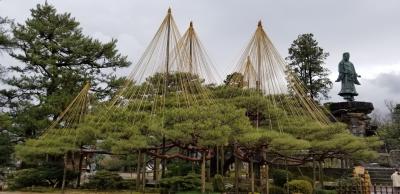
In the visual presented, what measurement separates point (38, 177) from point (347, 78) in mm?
21654

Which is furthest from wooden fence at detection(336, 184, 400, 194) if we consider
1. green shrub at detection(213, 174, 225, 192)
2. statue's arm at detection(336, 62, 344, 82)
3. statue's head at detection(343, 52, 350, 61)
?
statue's head at detection(343, 52, 350, 61)

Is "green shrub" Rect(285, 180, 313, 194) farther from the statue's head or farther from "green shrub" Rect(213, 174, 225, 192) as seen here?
the statue's head

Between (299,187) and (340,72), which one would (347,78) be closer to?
(340,72)

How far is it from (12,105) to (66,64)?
4077mm

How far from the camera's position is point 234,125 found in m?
15.2

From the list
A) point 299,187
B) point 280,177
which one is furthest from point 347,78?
point 299,187

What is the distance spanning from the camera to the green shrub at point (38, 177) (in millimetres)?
20031

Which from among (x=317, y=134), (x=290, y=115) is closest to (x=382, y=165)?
(x=290, y=115)

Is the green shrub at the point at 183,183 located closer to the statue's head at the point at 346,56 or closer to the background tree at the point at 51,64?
the background tree at the point at 51,64

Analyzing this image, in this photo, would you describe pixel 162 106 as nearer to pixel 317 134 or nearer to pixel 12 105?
pixel 317 134

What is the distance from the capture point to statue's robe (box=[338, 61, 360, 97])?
29.7 m

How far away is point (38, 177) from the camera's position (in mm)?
20094

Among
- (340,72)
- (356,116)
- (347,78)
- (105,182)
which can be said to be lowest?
(105,182)

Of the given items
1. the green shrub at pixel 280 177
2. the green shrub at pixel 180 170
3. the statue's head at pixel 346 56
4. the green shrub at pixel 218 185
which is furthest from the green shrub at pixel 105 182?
the statue's head at pixel 346 56
